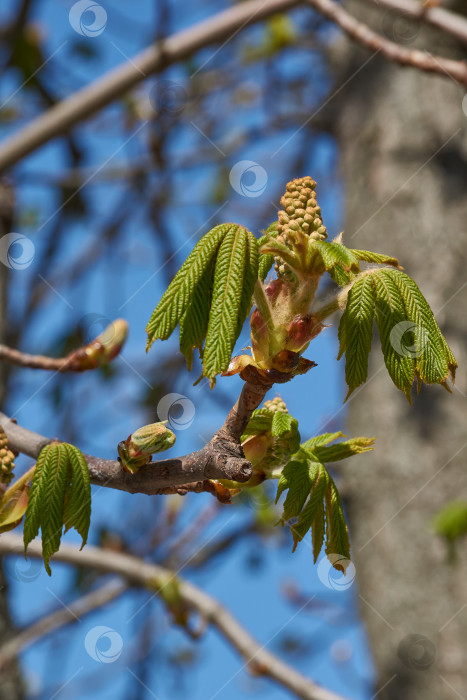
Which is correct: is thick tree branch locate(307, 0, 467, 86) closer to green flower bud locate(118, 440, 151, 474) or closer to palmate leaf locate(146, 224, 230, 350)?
palmate leaf locate(146, 224, 230, 350)

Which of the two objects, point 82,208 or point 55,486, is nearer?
point 55,486

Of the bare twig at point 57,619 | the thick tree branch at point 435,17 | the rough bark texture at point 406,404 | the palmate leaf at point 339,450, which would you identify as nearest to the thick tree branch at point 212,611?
the bare twig at point 57,619

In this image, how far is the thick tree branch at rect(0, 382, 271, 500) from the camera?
2.37 feet

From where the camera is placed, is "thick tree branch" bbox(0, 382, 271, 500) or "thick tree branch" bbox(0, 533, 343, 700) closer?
"thick tree branch" bbox(0, 382, 271, 500)

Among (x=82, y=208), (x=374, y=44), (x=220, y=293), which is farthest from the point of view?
(x=82, y=208)

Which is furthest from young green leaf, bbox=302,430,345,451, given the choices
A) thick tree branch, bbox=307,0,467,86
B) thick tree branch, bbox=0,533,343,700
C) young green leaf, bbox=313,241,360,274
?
thick tree branch, bbox=0,533,343,700

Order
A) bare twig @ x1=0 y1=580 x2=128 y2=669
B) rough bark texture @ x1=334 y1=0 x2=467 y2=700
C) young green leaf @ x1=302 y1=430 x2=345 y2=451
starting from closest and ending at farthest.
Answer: young green leaf @ x1=302 y1=430 x2=345 y2=451, bare twig @ x1=0 y1=580 x2=128 y2=669, rough bark texture @ x1=334 y1=0 x2=467 y2=700

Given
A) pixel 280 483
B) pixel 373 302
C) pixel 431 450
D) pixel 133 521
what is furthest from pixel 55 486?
pixel 133 521

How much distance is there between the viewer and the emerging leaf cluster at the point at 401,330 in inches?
27.8

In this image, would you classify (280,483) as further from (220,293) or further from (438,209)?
(438,209)

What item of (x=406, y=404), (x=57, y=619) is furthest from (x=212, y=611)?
(x=406, y=404)

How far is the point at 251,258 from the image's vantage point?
2.33ft

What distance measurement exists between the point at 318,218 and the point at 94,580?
2375 mm

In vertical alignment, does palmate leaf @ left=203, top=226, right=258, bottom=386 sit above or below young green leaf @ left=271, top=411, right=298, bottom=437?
above
